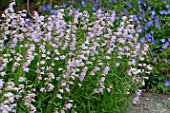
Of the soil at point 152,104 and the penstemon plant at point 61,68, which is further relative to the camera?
the soil at point 152,104

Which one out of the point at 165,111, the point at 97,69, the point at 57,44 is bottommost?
the point at 165,111

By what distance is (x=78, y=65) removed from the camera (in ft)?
11.8

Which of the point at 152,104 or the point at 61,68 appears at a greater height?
the point at 61,68

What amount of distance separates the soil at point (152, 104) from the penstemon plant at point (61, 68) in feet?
1.60

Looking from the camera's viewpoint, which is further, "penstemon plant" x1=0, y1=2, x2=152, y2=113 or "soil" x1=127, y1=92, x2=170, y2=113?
"soil" x1=127, y1=92, x2=170, y2=113

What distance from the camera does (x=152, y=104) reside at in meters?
4.93

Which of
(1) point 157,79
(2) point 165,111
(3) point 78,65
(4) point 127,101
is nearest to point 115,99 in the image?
(4) point 127,101

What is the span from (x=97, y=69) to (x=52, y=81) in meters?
0.39

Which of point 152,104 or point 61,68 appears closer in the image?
point 61,68

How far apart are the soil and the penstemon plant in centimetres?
49

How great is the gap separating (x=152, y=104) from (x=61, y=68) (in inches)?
67.5

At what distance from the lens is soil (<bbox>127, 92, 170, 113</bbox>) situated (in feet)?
15.6

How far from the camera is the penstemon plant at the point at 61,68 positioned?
3480 millimetres

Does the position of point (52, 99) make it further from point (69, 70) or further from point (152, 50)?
point (152, 50)
